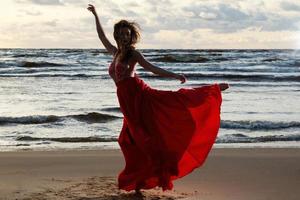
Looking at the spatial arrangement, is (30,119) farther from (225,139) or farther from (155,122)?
(155,122)

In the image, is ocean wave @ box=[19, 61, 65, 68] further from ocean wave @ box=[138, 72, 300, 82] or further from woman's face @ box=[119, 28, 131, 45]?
woman's face @ box=[119, 28, 131, 45]

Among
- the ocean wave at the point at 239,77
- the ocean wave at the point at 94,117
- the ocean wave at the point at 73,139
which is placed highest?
the ocean wave at the point at 73,139

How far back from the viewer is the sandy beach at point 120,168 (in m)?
6.09

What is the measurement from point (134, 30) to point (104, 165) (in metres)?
2.87

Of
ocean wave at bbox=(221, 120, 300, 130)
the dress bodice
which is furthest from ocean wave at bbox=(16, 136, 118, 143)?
the dress bodice

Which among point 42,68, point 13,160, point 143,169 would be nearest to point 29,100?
point 13,160

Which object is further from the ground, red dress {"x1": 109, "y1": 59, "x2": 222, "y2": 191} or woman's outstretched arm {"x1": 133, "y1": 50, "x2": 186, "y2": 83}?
woman's outstretched arm {"x1": 133, "y1": 50, "x2": 186, "y2": 83}

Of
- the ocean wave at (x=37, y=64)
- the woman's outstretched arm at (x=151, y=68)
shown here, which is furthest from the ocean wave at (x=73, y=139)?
Result: the ocean wave at (x=37, y=64)

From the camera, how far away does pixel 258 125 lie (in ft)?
41.4

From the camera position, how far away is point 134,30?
221 inches

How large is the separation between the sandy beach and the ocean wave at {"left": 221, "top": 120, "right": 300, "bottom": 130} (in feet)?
9.69

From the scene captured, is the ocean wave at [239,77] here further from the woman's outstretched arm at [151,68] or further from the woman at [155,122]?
the woman's outstretched arm at [151,68]

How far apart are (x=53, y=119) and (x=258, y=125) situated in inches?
183

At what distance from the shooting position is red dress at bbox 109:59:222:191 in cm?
569
